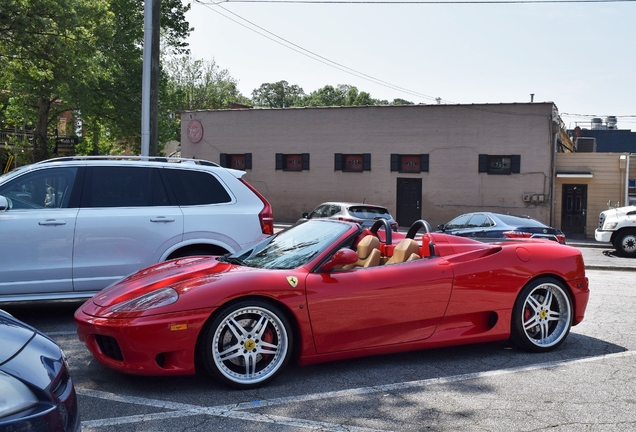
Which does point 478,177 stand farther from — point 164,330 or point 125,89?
point 164,330

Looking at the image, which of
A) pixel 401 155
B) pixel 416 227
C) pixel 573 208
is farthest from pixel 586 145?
pixel 416 227

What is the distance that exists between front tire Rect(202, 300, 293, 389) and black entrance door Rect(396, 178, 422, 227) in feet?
78.5

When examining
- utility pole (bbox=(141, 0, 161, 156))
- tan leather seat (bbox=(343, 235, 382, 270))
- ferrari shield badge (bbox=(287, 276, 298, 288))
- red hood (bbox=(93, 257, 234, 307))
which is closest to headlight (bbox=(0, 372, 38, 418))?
red hood (bbox=(93, 257, 234, 307))

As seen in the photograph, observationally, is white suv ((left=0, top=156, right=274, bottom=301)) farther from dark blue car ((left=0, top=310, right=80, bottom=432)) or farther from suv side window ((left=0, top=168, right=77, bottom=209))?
dark blue car ((left=0, top=310, right=80, bottom=432))

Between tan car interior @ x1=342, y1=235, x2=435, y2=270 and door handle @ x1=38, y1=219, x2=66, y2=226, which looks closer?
tan car interior @ x1=342, y1=235, x2=435, y2=270

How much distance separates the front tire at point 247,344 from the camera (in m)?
4.52

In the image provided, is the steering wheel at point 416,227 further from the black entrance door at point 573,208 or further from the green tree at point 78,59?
the black entrance door at point 573,208

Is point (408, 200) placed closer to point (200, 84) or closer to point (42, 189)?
point (42, 189)

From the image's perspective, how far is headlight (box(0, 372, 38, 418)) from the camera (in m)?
2.48

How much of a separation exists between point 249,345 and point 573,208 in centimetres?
2491

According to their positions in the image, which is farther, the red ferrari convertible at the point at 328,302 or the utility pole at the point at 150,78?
the utility pole at the point at 150,78

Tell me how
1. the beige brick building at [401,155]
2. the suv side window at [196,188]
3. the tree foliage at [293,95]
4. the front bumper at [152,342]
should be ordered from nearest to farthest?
1. the front bumper at [152,342]
2. the suv side window at [196,188]
3. the beige brick building at [401,155]
4. the tree foliage at [293,95]

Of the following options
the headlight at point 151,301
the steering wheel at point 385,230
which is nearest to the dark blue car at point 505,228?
the steering wheel at point 385,230

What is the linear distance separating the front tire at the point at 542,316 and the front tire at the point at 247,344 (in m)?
2.24
